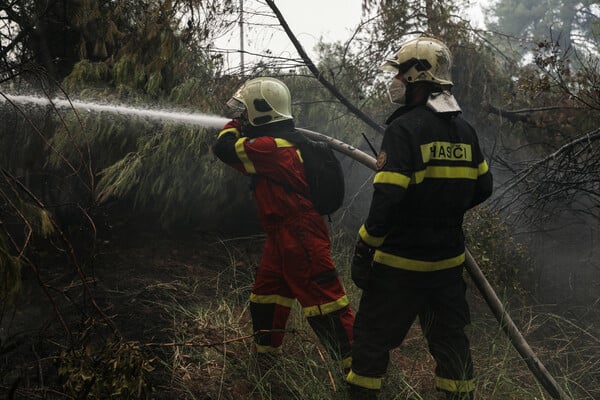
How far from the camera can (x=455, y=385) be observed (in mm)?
2805

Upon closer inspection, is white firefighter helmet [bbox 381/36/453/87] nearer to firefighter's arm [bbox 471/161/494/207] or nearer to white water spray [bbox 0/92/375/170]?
firefighter's arm [bbox 471/161/494/207]

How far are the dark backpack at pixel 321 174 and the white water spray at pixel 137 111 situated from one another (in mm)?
1627

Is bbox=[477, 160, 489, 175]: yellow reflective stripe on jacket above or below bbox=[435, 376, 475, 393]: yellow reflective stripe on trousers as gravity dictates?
above

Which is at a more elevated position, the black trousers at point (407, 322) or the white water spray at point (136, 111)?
the white water spray at point (136, 111)

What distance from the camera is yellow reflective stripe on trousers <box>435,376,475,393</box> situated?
2.79 m

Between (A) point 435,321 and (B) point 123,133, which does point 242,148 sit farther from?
(B) point 123,133

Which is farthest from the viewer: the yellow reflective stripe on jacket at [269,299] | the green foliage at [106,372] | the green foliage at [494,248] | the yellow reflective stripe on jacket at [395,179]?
the green foliage at [494,248]

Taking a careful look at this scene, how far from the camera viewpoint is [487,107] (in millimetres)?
6809

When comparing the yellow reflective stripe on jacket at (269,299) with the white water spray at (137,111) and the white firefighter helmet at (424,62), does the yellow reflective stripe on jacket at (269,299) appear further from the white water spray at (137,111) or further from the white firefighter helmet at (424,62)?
the white water spray at (137,111)

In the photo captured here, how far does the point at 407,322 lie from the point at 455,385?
404 millimetres

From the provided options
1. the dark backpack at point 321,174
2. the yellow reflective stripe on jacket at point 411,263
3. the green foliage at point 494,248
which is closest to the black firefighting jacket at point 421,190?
the yellow reflective stripe on jacket at point 411,263

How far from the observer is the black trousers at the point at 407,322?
2762 millimetres

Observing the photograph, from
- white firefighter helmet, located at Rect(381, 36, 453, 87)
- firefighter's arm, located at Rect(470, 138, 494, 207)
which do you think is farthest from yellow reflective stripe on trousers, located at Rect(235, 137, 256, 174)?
firefighter's arm, located at Rect(470, 138, 494, 207)

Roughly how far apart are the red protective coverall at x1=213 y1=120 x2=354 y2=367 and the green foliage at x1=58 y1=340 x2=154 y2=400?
1.29 metres
